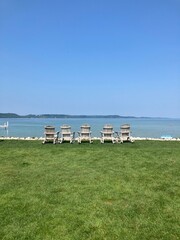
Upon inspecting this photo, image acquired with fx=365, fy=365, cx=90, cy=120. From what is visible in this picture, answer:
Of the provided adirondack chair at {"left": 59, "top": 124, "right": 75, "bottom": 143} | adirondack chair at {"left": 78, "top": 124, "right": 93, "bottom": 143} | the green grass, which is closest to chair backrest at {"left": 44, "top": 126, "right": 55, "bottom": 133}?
adirondack chair at {"left": 59, "top": 124, "right": 75, "bottom": 143}

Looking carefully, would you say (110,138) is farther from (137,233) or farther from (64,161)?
(137,233)

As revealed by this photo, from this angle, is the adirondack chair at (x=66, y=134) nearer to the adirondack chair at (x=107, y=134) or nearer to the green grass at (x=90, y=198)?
the adirondack chair at (x=107, y=134)

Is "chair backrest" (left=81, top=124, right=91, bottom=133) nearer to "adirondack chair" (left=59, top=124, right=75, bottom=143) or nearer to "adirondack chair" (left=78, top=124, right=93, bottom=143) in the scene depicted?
"adirondack chair" (left=78, top=124, right=93, bottom=143)

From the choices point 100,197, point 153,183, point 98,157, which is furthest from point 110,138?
point 100,197

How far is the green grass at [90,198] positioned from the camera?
230 inches

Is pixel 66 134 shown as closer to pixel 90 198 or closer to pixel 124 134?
pixel 124 134

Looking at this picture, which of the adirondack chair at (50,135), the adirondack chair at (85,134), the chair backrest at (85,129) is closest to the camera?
the adirondack chair at (50,135)

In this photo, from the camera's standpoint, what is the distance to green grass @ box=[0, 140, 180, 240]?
5.84 m

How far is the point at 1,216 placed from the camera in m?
6.42

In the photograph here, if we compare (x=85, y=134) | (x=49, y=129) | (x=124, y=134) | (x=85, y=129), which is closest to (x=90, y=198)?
(x=85, y=134)

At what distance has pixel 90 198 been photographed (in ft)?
24.2

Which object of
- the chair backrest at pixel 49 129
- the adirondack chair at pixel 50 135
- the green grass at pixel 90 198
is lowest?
the green grass at pixel 90 198

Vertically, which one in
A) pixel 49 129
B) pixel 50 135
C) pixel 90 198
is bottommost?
pixel 90 198

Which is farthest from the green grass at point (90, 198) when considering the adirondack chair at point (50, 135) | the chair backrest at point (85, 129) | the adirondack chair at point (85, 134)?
the chair backrest at point (85, 129)
